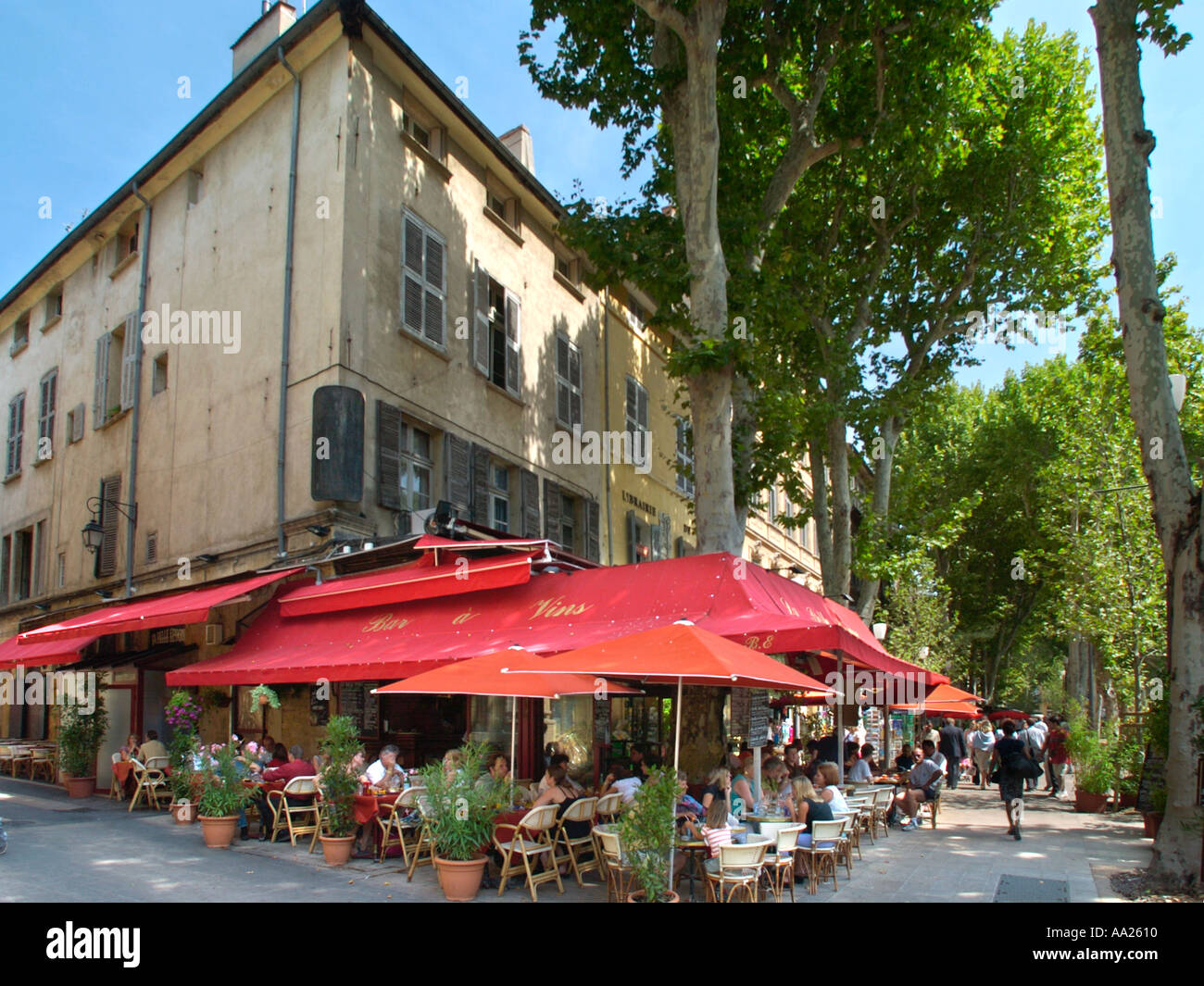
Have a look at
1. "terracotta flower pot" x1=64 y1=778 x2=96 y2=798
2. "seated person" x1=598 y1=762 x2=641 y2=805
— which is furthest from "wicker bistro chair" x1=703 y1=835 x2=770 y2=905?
"terracotta flower pot" x1=64 y1=778 x2=96 y2=798

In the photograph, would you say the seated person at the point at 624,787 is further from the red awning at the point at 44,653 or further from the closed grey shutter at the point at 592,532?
the red awning at the point at 44,653

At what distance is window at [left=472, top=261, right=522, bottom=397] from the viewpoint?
14.9 m

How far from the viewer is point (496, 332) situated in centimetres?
1547

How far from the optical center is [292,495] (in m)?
12.5

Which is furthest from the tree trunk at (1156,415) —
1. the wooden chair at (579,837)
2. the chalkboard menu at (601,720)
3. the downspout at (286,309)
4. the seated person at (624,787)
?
the downspout at (286,309)

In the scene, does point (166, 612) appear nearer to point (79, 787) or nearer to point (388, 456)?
point (388, 456)

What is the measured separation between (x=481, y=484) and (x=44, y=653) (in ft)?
23.4

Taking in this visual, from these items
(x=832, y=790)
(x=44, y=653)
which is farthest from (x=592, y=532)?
(x=44, y=653)

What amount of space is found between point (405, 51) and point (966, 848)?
526 inches

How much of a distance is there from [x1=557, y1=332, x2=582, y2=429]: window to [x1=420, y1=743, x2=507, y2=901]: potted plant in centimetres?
994

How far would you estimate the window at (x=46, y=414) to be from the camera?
65.2 feet

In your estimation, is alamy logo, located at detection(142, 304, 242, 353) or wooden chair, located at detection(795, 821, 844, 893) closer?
wooden chair, located at detection(795, 821, 844, 893)

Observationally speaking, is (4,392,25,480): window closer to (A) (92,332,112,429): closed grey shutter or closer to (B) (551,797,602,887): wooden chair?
(A) (92,332,112,429): closed grey shutter

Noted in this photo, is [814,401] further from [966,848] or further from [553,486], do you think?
[966,848]
